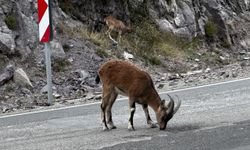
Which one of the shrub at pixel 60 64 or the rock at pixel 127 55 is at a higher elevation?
the shrub at pixel 60 64

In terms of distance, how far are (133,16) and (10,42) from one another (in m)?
7.78

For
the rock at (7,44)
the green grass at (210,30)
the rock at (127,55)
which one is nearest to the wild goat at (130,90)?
the rock at (7,44)

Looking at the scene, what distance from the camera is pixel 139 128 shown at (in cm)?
902

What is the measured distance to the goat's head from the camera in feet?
28.3

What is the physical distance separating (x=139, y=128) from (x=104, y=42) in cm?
1068

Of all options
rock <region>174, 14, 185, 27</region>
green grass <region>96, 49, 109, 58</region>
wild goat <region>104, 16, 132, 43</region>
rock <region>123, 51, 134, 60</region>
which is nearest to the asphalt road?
A: green grass <region>96, 49, 109, 58</region>

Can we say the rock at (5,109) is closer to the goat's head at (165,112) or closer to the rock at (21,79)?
the rock at (21,79)

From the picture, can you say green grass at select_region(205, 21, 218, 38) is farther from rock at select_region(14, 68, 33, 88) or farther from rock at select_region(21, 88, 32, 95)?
rock at select_region(21, 88, 32, 95)

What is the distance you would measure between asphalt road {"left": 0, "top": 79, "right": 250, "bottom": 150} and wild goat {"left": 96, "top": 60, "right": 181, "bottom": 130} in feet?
0.66

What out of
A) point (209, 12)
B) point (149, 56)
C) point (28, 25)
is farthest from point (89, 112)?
point (209, 12)

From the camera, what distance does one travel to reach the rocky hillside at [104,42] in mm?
14906

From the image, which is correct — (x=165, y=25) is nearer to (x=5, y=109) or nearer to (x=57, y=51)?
(x=57, y=51)

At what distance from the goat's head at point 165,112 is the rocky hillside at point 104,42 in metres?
4.70

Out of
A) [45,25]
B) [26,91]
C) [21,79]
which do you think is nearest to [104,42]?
[21,79]
